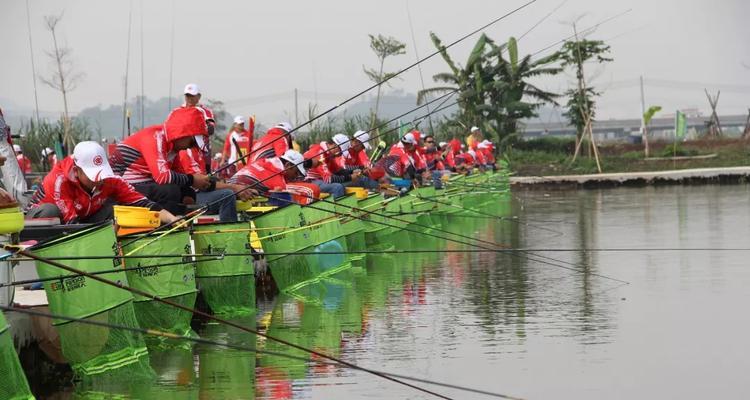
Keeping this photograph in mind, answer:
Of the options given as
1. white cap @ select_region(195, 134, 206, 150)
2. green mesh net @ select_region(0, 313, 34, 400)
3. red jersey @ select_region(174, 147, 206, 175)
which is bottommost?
green mesh net @ select_region(0, 313, 34, 400)

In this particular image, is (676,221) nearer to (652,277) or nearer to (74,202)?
(652,277)

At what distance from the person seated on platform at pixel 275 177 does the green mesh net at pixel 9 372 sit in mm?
7385

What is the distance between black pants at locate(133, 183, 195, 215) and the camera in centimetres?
1355

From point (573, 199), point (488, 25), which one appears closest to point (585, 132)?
point (573, 199)

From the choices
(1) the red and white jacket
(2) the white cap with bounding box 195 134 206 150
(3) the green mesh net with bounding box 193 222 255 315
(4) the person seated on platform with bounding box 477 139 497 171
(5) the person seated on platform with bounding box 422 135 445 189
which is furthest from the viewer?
(4) the person seated on platform with bounding box 477 139 497 171

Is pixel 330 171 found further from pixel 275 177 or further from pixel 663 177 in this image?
pixel 663 177

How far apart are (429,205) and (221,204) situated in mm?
12964

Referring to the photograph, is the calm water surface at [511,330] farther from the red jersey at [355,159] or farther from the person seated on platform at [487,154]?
the person seated on platform at [487,154]

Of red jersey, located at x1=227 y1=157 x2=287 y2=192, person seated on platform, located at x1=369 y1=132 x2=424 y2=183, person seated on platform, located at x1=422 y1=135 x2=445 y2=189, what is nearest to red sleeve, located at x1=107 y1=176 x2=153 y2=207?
red jersey, located at x1=227 y1=157 x2=287 y2=192

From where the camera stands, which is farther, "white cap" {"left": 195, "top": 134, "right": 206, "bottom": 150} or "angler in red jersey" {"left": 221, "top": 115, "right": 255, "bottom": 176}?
"angler in red jersey" {"left": 221, "top": 115, "right": 255, "bottom": 176}

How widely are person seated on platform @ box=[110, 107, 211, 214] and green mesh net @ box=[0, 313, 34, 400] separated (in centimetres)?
537

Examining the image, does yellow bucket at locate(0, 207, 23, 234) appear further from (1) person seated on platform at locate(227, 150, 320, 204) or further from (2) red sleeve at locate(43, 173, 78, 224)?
(1) person seated on platform at locate(227, 150, 320, 204)

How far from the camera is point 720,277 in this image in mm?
15859

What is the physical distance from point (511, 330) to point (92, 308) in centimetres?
400
